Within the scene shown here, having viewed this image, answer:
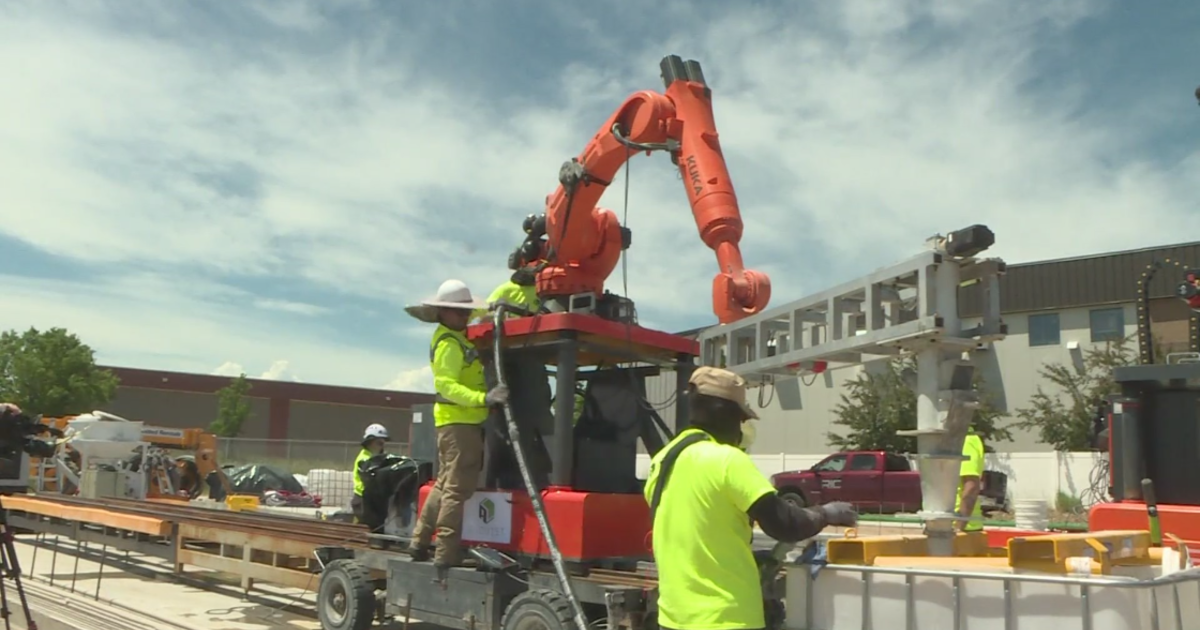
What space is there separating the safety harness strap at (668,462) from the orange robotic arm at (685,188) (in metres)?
3.28

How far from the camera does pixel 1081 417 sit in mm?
29641

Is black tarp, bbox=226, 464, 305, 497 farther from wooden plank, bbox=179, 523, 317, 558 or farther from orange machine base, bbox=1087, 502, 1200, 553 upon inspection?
orange machine base, bbox=1087, 502, 1200, 553

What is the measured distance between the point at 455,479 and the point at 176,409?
57888 millimetres

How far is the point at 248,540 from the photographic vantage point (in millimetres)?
8969

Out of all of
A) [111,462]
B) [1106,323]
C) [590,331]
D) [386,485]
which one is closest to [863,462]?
[1106,323]

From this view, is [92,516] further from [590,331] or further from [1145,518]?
[1145,518]

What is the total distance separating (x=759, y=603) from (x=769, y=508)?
36cm

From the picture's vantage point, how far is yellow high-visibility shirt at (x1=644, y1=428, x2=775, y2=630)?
3.32 m

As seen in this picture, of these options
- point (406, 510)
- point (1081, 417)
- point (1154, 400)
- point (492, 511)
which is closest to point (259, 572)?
point (406, 510)

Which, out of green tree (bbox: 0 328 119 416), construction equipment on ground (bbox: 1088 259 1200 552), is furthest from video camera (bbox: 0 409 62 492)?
green tree (bbox: 0 328 119 416)

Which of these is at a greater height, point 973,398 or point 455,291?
point 455,291

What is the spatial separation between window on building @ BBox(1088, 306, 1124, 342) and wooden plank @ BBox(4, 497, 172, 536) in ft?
99.9

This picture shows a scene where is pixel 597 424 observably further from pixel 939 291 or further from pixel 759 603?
pixel 759 603

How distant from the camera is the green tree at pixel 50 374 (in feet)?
146
